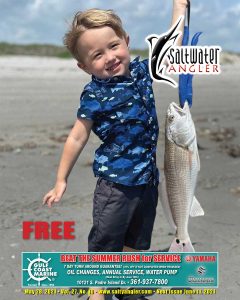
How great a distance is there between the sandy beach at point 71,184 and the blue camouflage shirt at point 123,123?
1.11 meters

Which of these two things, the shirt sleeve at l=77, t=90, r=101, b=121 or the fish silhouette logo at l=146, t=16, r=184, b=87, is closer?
the shirt sleeve at l=77, t=90, r=101, b=121

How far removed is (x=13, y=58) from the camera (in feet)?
96.8

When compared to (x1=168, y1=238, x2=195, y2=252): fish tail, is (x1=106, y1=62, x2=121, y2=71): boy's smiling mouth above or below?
above

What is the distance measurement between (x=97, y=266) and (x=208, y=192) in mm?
2865

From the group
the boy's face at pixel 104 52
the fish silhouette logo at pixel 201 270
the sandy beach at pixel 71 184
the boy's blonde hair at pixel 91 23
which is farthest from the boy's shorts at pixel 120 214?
the boy's blonde hair at pixel 91 23

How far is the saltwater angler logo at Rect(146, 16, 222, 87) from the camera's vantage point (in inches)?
140

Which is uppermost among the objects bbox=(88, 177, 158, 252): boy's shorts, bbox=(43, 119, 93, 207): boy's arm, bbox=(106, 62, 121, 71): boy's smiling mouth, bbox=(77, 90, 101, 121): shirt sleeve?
bbox=(106, 62, 121, 71): boy's smiling mouth

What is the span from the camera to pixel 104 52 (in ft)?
11.2

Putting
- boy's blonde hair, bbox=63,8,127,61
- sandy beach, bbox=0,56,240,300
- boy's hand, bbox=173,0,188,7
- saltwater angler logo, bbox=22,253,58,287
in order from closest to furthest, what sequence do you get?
boy's blonde hair, bbox=63,8,127,61 → boy's hand, bbox=173,0,188,7 → saltwater angler logo, bbox=22,253,58,287 → sandy beach, bbox=0,56,240,300

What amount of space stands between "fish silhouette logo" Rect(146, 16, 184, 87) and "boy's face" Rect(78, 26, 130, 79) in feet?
0.64

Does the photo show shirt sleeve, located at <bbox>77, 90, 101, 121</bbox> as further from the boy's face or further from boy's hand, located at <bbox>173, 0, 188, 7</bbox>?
boy's hand, located at <bbox>173, 0, 188, 7</bbox>

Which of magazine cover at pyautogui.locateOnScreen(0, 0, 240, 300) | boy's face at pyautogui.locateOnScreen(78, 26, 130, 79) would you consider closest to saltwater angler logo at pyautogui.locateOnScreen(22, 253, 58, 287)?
magazine cover at pyautogui.locateOnScreen(0, 0, 240, 300)

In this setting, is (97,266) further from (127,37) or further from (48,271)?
(127,37)

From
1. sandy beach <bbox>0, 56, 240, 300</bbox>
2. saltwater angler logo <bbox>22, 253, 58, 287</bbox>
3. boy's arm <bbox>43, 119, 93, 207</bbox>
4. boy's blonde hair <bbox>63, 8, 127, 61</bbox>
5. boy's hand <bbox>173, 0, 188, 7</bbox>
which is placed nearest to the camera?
boy's blonde hair <bbox>63, 8, 127, 61</bbox>
